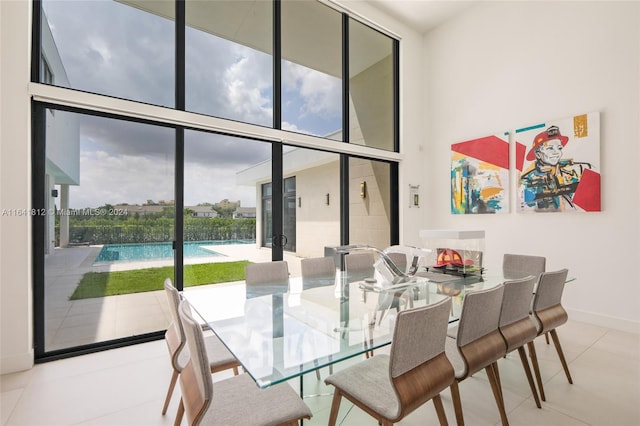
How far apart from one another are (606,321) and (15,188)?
597cm

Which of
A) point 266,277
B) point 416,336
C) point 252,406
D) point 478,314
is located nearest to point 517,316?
point 478,314

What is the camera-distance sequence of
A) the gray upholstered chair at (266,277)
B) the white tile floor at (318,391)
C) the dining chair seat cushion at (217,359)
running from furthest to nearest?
the gray upholstered chair at (266,277) < the white tile floor at (318,391) < the dining chair seat cushion at (217,359)

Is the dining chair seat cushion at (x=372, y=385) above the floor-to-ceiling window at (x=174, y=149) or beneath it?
beneath

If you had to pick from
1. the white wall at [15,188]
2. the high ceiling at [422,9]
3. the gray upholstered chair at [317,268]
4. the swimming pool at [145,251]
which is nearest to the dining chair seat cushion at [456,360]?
the gray upholstered chair at [317,268]

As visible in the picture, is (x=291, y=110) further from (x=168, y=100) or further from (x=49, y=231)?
(x=49, y=231)

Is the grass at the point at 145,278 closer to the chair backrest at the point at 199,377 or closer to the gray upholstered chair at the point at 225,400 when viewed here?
the gray upholstered chair at the point at 225,400

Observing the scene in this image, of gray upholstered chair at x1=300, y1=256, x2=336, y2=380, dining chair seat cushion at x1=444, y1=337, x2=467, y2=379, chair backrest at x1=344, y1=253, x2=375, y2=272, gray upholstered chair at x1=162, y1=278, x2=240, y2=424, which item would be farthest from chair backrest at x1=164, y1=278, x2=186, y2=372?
chair backrest at x1=344, y1=253, x2=375, y2=272

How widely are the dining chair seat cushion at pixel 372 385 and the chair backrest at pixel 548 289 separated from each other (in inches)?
48.6

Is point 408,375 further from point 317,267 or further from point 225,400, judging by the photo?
point 317,267

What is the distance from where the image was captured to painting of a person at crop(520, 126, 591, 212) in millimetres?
3729

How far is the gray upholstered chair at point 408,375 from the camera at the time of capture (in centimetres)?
122

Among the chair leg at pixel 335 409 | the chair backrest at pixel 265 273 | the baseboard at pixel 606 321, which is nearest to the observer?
the chair leg at pixel 335 409

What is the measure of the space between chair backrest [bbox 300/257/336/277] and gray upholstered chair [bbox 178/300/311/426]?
1.43 meters

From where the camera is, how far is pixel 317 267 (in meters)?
2.91
